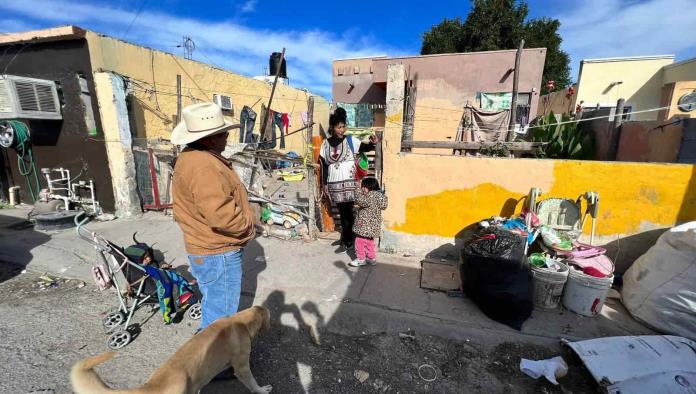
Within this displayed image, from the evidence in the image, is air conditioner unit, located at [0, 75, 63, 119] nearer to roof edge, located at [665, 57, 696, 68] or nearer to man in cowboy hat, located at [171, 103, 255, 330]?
man in cowboy hat, located at [171, 103, 255, 330]

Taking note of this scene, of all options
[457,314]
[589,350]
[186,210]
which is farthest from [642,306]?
[186,210]

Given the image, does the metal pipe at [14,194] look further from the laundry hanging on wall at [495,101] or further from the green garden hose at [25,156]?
the laundry hanging on wall at [495,101]

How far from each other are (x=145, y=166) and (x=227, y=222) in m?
5.90

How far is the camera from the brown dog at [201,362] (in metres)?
1.42

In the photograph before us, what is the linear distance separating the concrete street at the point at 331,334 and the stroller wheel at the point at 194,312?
0.08 m

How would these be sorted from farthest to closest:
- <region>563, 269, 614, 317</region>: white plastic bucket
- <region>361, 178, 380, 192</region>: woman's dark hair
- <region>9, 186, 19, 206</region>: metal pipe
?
<region>9, 186, 19, 206</region>: metal pipe, <region>361, 178, 380, 192</region>: woman's dark hair, <region>563, 269, 614, 317</region>: white plastic bucket

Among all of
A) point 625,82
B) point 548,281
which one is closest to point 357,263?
point 548,281

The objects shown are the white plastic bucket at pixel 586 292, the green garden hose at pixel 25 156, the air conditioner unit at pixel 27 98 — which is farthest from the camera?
the green garden hose at pixel 25 156

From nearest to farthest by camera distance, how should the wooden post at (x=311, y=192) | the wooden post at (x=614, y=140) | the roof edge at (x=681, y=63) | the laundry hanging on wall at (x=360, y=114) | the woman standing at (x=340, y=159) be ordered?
the woman standing at (x=340, y=159), the wooden post at (x=311, y=192), the wooden post at (x=614, y=140), the roof edge at (x=681, y=63), the laundry hanging on wall at (x=360, y=114)

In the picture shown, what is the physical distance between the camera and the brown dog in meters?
1.42

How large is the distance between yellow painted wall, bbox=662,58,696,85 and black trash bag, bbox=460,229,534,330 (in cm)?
1453

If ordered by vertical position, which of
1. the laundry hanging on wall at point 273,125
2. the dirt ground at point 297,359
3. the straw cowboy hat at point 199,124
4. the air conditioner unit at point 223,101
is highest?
the air conditioner unit at point 223,101

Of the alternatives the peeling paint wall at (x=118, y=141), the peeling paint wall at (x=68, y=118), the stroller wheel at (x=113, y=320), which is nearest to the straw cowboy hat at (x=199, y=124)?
the stroller wheel at (x=113, y=320)

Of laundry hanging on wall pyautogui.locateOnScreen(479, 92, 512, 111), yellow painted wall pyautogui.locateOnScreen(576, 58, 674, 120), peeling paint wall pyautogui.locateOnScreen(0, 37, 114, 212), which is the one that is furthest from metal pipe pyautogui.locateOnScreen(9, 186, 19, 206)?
yellow painted wall pyautogui.locateOnScreen(576, 58, 674, 120)
